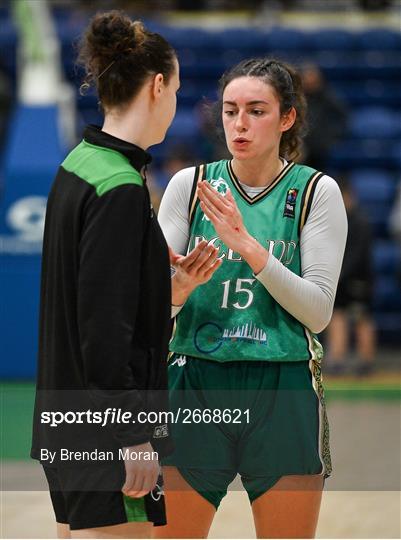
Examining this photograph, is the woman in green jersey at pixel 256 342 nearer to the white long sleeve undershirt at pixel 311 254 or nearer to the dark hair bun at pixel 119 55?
the white long sleeve undershirt at pixel 311 254

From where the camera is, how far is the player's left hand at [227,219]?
2.60 meters

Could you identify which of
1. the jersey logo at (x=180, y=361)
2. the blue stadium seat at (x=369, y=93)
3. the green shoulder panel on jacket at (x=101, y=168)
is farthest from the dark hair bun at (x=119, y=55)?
the blue stadium seat at (x=369, y=93)

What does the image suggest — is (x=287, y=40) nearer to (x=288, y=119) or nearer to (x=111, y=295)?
(x=288, y=119)

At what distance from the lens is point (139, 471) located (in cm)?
227

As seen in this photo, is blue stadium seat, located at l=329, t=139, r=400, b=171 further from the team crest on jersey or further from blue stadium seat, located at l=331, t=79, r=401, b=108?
the team crest on jersey

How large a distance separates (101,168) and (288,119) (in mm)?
776

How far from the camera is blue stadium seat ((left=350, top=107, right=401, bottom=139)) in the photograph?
10.9 m

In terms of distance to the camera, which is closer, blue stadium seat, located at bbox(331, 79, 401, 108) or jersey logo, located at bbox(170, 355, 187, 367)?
jersey logo, located at bbox(170, 355, 187, 367)

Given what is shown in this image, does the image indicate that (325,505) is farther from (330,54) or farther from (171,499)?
(330,54)

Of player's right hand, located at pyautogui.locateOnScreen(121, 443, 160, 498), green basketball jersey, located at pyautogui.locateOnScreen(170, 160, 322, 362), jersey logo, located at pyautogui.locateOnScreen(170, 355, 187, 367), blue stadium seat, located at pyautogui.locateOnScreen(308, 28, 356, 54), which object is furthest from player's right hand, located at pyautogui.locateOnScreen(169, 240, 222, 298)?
blue stadium seat, located at pyautogui.locateOnScreen(308, 28, 356, 54)

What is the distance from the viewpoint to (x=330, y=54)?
11.9 meters

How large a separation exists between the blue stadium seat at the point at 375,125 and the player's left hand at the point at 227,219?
846 cm

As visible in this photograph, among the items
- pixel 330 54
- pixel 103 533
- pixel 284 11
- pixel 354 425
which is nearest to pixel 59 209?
pixel 103 533

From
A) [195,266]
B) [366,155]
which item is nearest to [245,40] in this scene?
[366,155]
